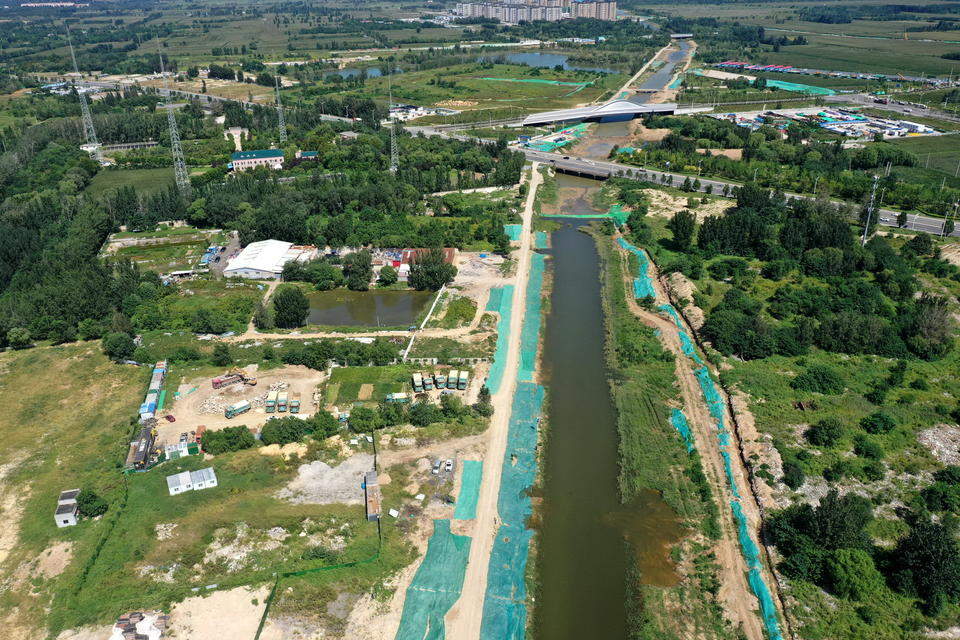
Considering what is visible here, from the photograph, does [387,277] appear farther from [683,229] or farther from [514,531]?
[514,531]

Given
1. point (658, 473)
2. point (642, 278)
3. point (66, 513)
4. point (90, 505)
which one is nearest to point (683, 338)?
point (642, 278)

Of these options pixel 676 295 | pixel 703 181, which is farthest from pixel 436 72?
pixel 676 295

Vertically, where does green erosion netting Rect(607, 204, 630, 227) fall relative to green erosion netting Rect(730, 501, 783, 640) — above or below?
above

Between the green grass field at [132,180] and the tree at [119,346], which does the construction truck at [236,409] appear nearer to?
the tree at [119,346]

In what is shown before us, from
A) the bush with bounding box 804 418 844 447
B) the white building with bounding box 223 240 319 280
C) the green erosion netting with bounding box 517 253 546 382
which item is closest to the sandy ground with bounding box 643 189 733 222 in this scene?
the green erosion netting with bounding box 517 253 546 382

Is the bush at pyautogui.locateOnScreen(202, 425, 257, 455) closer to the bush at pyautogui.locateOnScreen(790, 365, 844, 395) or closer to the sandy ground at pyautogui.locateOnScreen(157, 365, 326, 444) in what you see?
the sandy ground at pyautogui.locateOnScreen(157, 365, 326, 444)

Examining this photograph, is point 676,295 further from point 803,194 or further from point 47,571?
point 47,571
